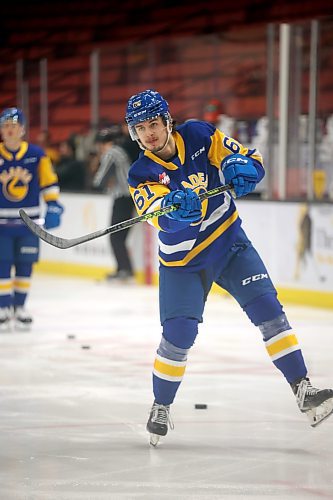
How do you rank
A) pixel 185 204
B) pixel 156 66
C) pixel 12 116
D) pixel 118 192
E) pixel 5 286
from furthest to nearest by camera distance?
pixel 156 66
pixel 118 192
pixel 5 286
pixel 12 116
pixel 185 204

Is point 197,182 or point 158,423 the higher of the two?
point 197,182

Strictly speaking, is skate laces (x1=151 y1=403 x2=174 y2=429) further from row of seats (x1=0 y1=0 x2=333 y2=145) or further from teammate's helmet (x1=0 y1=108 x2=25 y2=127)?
row of seats (x1=0 y1=0 x2=333 y2=145)

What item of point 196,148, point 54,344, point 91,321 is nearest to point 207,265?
point 196,148

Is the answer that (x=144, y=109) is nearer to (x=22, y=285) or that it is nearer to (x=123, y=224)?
(x=123, y=224)

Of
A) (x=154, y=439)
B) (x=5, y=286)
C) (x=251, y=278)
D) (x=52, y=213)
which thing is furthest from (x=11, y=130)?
(x=154, y=439)

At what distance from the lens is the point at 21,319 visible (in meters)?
6.33

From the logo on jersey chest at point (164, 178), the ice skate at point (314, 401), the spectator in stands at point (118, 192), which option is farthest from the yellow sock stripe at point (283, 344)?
the spectator in stands at point (118, 192)

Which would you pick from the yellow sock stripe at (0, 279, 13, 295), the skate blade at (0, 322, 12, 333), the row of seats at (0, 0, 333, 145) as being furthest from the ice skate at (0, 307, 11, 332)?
the row of seats at (0, 0, 333, 145)

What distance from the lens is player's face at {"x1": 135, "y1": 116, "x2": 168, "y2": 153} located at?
342 centimetres

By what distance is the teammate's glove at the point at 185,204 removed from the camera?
3260 millimetres

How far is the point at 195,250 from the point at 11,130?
271 centimetres

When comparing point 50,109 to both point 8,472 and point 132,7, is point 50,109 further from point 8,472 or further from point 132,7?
point 8,472

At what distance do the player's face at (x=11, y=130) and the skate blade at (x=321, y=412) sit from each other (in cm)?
301

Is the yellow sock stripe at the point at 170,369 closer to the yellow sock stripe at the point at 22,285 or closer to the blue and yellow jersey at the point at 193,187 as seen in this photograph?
the blue and yellow jersey at the point at 193,187
